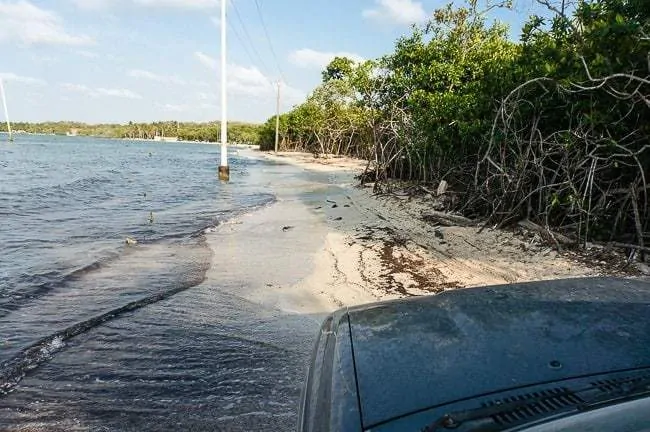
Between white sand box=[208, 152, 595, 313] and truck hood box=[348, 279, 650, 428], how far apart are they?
304cm

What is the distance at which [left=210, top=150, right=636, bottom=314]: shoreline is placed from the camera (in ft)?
18.0

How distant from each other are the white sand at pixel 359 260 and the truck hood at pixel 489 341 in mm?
3041

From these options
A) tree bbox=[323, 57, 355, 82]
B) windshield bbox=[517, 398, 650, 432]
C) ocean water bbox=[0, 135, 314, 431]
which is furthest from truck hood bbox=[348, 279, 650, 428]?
tree bbox=[323, 57, 355, 82]

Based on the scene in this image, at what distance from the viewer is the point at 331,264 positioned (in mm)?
6660

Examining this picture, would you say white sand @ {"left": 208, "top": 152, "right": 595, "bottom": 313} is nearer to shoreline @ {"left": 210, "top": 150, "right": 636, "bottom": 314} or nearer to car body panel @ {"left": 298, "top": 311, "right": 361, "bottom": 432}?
shoreline @ {"left": 210, "top": 150, "right": 636, "bottom": 314}

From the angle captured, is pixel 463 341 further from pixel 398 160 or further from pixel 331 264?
pixel 398 160

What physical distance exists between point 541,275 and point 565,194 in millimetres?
2281

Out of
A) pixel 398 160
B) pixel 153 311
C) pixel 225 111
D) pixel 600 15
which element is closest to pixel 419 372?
pixel 153 311

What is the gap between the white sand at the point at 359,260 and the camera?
5.50 meters

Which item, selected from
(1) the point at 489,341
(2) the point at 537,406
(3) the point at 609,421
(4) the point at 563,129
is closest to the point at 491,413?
(2) the point at 537,406

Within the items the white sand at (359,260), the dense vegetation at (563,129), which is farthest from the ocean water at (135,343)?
the dense vegetation at (563,129)

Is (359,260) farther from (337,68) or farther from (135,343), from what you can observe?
(337,68)

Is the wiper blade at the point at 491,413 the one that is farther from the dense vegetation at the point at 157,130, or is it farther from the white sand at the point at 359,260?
the dense vegetation at the point at 157,130

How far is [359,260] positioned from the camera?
6.83 metres
